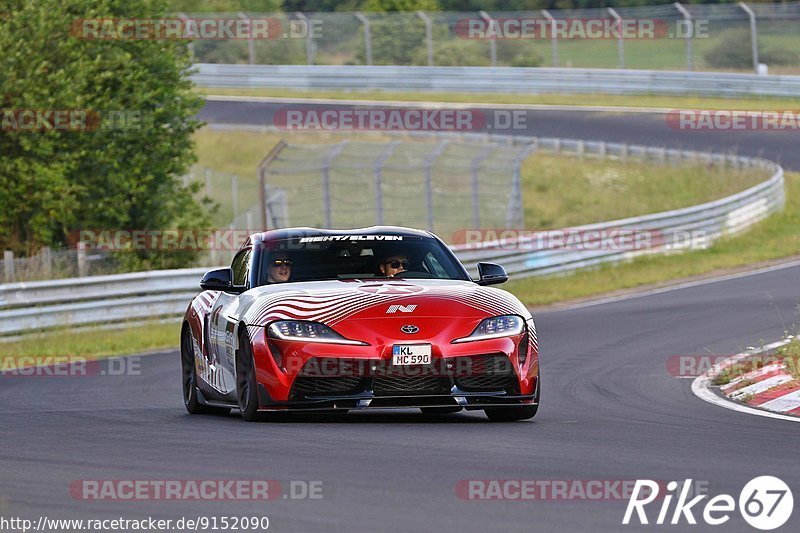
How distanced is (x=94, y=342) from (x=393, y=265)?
964 cm

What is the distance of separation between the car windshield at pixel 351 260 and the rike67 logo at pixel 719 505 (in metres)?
4.23

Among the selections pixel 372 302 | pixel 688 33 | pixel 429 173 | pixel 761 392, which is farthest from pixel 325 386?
pixel 688 33

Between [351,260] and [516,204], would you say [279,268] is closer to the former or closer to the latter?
[351,260]

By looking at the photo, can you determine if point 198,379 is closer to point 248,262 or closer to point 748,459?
point 248,262

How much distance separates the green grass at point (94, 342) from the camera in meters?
18.9

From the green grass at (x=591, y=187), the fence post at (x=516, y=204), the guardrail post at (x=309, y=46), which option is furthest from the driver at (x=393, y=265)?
the guardrail post at (x=309, y=46)

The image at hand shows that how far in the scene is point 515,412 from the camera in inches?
396

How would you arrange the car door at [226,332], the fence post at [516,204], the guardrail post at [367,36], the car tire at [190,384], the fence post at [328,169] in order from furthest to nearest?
the guardrail post at [367,36]
the fence post at [516,204]
the fence post at [328,169]
the car tire at [190,384]
the car door at [226,332]

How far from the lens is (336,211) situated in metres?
32.0

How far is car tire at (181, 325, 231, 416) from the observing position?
11688 millimetres

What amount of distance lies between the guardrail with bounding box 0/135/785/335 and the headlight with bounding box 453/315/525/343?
11.0 meters

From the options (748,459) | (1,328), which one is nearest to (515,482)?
(748,459)

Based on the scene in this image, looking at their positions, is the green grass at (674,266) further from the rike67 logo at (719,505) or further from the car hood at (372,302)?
the rike67 logo at (719,505)

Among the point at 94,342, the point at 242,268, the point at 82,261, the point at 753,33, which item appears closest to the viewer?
the point at 242,268
